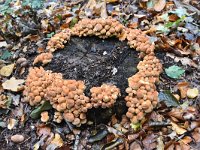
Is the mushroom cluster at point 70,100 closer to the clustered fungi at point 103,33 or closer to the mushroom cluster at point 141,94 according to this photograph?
the mushroom cluster at point 141,94

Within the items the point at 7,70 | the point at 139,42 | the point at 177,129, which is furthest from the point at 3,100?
the point at 177,129

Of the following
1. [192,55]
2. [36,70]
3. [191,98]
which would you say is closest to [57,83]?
[36,70]

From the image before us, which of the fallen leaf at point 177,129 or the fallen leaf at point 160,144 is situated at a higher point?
the fallen leaf at point 177,129

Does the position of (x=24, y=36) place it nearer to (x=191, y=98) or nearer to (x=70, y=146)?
(x=70, y=146)

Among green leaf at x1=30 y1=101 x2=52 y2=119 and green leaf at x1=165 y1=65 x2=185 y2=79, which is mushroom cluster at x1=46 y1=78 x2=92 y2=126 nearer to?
green leaf at x1=30 y1=101 x2=52 y2=119

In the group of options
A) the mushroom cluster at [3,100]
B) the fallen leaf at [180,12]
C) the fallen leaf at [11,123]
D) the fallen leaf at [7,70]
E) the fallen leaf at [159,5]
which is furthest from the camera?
the fallen leaf at [159,5]

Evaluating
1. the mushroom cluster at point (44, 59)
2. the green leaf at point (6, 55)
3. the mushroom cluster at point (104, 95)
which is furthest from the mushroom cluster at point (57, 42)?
the mushroom cluster at point (104, 95)

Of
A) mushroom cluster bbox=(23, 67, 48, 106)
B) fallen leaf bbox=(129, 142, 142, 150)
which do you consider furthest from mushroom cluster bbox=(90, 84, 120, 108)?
mushroom cluster bbox=(23, 67, 48, 106)
